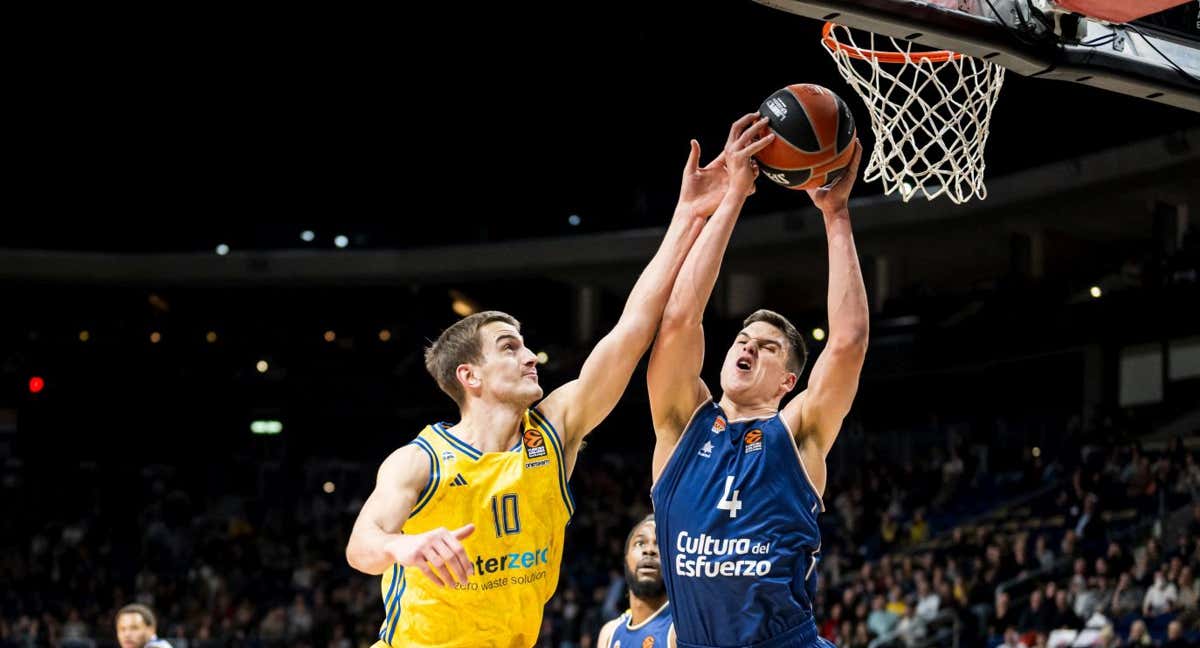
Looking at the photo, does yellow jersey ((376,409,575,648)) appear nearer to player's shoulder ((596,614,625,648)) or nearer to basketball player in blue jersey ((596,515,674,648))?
basketball player in blue jersey ((596,515,674,648))

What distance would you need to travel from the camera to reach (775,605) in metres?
4.45

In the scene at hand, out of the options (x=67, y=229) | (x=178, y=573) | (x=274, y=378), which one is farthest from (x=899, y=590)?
(x=67, y=229)

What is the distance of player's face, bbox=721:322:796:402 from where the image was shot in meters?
→ 4.73

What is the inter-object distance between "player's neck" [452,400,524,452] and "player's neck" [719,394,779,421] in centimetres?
80

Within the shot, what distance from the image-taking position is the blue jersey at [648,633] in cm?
588

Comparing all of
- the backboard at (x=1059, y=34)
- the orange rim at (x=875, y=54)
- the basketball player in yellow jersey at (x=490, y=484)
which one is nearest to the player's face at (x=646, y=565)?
the basketball player in yellow jersey at (x=490, y=484)

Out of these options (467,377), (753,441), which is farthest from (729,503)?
(467,377)

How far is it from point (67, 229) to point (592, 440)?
10034 millimetres

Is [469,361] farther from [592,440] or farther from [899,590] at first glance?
[592,440]

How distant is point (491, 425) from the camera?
4316mm

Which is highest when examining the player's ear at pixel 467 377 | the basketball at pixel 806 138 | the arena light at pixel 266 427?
the arena light at pixel 266 427

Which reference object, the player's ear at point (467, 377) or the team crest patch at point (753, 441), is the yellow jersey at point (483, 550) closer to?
the player's ear at point (467, 377)

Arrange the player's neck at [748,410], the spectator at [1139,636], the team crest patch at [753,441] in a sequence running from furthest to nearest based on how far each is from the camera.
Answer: the spectator at [1139,636] < the player's neck at [748,410] < the team crest patch at [753,441]

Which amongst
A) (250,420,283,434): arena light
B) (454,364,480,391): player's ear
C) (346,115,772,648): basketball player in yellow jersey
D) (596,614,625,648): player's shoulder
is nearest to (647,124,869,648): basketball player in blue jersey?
(346,115,772,648): basketball player in yellow jersey
